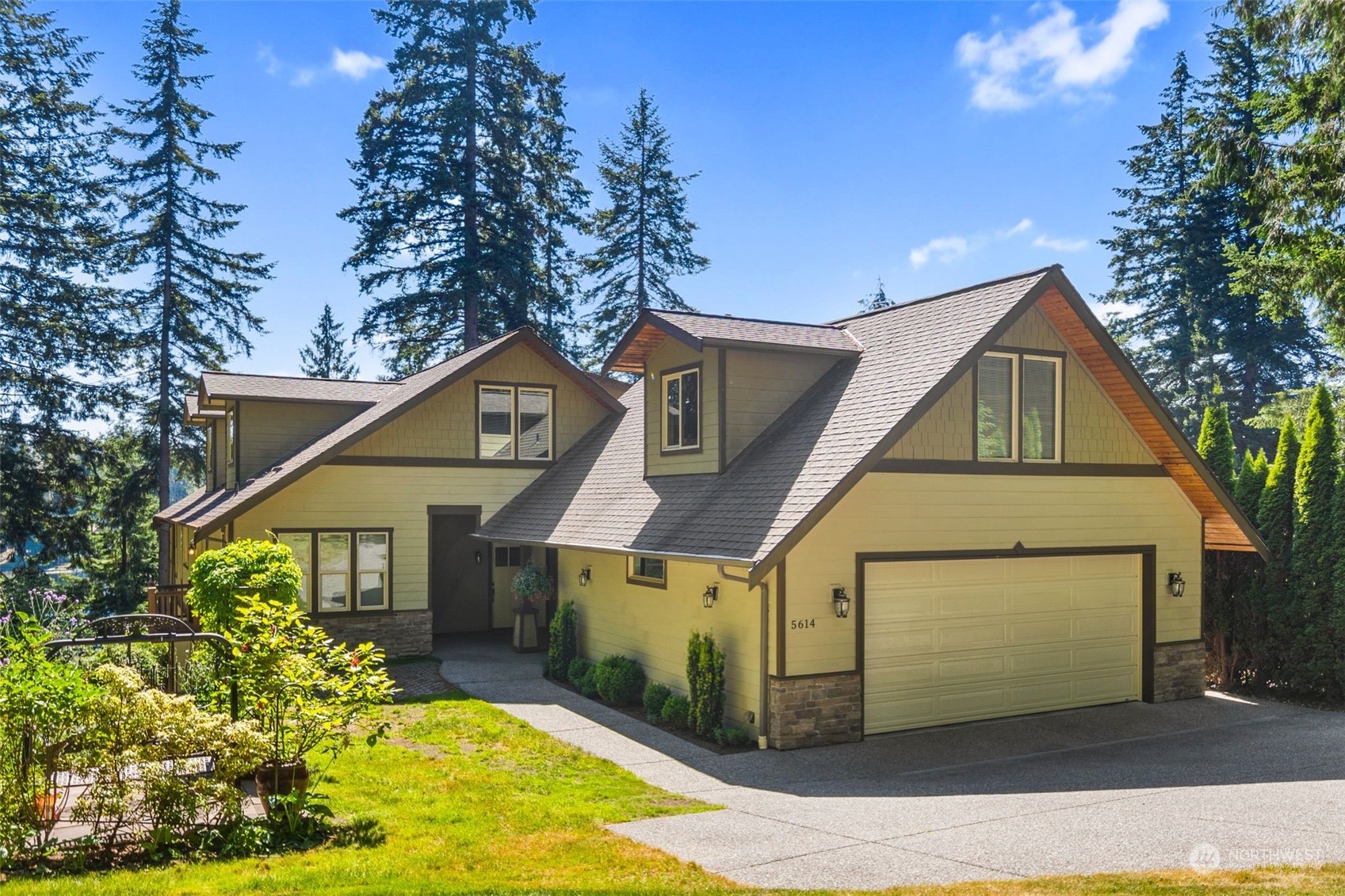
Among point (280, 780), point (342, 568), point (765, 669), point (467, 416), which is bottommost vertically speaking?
point (280, 780)

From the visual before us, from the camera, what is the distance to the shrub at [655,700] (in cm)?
1263

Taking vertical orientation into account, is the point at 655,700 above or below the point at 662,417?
below

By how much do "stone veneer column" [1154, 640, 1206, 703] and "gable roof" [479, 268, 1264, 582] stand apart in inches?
70.0

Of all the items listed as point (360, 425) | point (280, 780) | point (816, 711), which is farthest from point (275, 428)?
point (816, 711)

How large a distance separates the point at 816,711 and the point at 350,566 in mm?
9960

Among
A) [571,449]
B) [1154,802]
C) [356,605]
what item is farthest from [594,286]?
[1154,802]

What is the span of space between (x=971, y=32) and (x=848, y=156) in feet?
14.8

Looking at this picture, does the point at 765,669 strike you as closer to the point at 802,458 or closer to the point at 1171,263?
the point at 802,458

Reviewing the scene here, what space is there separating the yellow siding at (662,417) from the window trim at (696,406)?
0.04ft

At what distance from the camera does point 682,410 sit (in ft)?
47.5

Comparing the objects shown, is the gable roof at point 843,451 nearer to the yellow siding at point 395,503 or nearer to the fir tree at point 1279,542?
the fir tree at point 1279,542

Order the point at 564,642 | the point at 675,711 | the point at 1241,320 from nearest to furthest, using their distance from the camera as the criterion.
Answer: the point at 675,711 → the point at 564,642 → the point at 1241,320

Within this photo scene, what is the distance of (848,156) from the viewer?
758 inches

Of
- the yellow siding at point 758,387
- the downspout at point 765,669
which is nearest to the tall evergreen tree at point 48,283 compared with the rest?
the yellow siding at point 758,387
